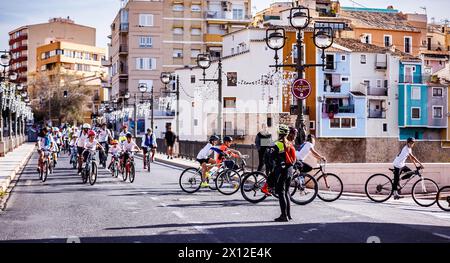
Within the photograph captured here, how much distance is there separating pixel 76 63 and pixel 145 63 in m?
18.8

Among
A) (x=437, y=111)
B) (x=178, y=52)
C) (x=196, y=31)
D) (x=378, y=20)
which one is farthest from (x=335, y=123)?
(x=178, y=52)

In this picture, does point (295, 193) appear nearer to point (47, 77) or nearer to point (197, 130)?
point (197, 130)

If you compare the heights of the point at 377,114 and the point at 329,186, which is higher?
the point at 377,114

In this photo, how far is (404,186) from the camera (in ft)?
59.0

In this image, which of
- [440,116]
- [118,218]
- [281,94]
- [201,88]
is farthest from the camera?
[440,116]

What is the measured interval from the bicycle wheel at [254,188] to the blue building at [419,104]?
58.7 meters

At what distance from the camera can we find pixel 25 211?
47.0 feet

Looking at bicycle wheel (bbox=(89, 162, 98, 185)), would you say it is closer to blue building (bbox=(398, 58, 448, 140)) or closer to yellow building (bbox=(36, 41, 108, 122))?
yellow building (bbox=(36, 41, 108, 122))

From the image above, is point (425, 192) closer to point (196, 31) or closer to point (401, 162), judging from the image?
point (401, 162)

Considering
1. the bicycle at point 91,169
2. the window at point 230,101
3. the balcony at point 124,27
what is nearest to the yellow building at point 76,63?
the balcony at point 124,27

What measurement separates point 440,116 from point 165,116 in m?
28.8

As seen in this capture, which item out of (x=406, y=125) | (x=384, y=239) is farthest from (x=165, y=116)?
(x=384, y=239)

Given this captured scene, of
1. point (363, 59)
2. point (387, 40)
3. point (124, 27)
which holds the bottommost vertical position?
point (363, 59)

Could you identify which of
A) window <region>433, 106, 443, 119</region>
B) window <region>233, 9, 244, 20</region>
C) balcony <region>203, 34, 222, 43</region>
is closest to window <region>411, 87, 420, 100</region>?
window <region>433, 106, 443, 119</region>
